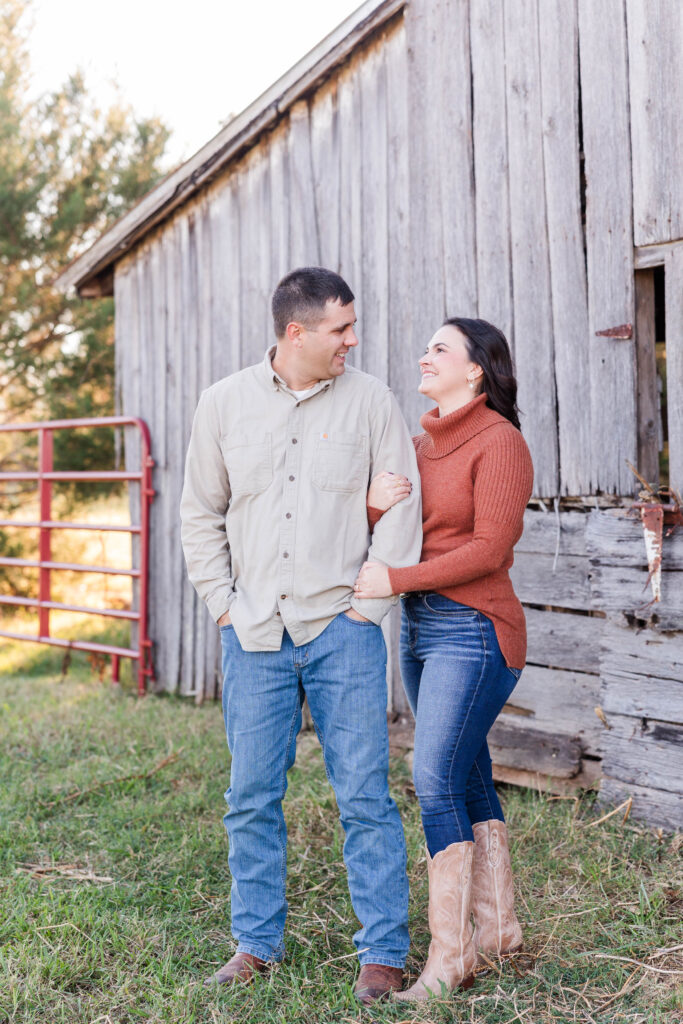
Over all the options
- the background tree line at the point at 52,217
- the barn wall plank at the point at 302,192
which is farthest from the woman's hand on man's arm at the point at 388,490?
the background tree line at the point at 52,217

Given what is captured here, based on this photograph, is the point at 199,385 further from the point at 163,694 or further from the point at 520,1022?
the point at 520,1022

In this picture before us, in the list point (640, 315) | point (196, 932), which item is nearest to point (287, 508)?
point (196, 932)

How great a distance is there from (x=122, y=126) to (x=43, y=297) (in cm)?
260

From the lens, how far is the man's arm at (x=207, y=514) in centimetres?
304

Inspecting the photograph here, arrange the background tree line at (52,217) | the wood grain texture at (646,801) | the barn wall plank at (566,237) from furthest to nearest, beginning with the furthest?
the background tree line at (52,217) < the barn wall plank at (566,237) < the wood grain texture at (646,801)

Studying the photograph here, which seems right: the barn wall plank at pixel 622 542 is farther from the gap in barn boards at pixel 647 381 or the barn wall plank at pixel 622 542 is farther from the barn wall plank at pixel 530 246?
the barn wall plank at pixel 530 246

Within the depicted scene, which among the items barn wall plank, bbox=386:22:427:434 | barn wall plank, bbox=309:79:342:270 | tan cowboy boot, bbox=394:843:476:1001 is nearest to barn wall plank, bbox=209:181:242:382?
barn wall plank, bbox=309:79:342:270

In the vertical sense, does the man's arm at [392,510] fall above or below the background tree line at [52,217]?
below

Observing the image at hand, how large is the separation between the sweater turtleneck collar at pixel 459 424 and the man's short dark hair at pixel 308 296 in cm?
49

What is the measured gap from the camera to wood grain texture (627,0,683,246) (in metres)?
3.88

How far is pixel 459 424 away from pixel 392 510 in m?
0.37

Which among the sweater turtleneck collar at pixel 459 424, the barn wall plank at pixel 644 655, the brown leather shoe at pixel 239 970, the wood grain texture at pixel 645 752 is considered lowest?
the brown leather shoe at pixel 239 970

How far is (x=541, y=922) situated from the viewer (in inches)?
126

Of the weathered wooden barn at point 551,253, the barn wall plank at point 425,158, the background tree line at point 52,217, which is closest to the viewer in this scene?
the weathered wooden barn at point 551,253
